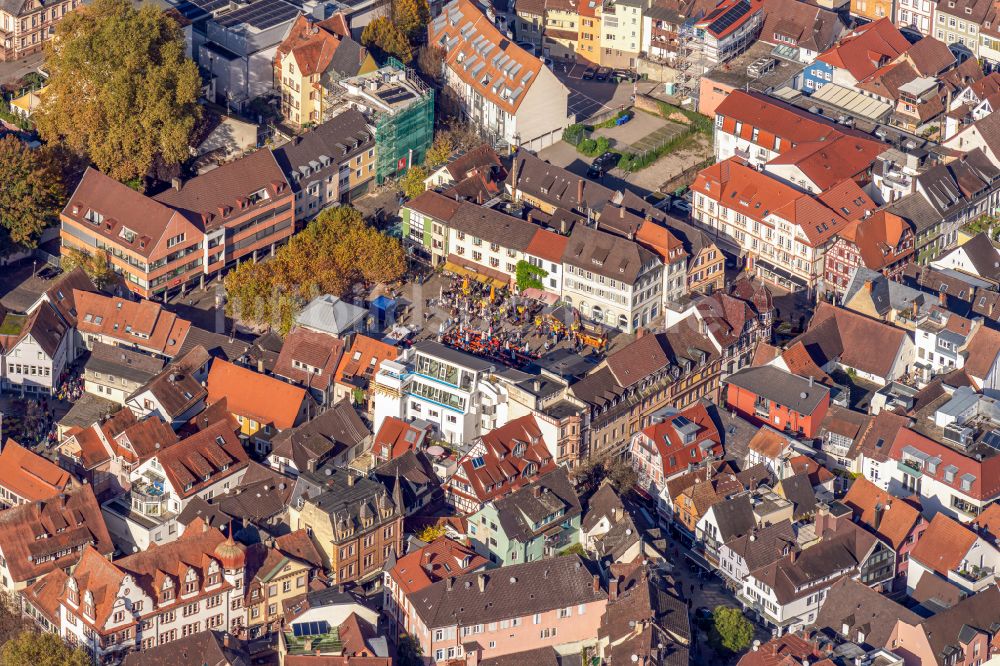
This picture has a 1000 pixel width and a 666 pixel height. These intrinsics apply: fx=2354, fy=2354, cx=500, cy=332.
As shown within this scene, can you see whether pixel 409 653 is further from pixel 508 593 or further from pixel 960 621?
pixel 960 621

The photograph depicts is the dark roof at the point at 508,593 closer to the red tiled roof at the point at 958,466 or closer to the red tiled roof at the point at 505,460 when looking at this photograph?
the red tiled roof at the point at 505,460

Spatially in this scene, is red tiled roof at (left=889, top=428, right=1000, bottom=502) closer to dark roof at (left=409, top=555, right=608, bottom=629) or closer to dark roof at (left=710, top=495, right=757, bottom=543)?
dark roof at (left=710, top=495, right=757, bottom=543)

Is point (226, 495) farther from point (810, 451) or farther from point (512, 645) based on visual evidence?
point (810, 451)

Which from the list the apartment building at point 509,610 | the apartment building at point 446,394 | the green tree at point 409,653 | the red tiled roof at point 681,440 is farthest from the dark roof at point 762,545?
the green tree at point 409,653

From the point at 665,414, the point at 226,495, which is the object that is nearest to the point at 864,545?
the point at 665,414

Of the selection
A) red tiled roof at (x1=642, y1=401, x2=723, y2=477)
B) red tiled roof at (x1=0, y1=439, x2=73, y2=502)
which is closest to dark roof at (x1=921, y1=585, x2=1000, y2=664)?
red tiled roof at (x1=642, y1=401, x2=723, y2=477)

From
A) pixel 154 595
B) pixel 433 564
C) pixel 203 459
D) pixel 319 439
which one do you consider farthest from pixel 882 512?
pixel 154 595
